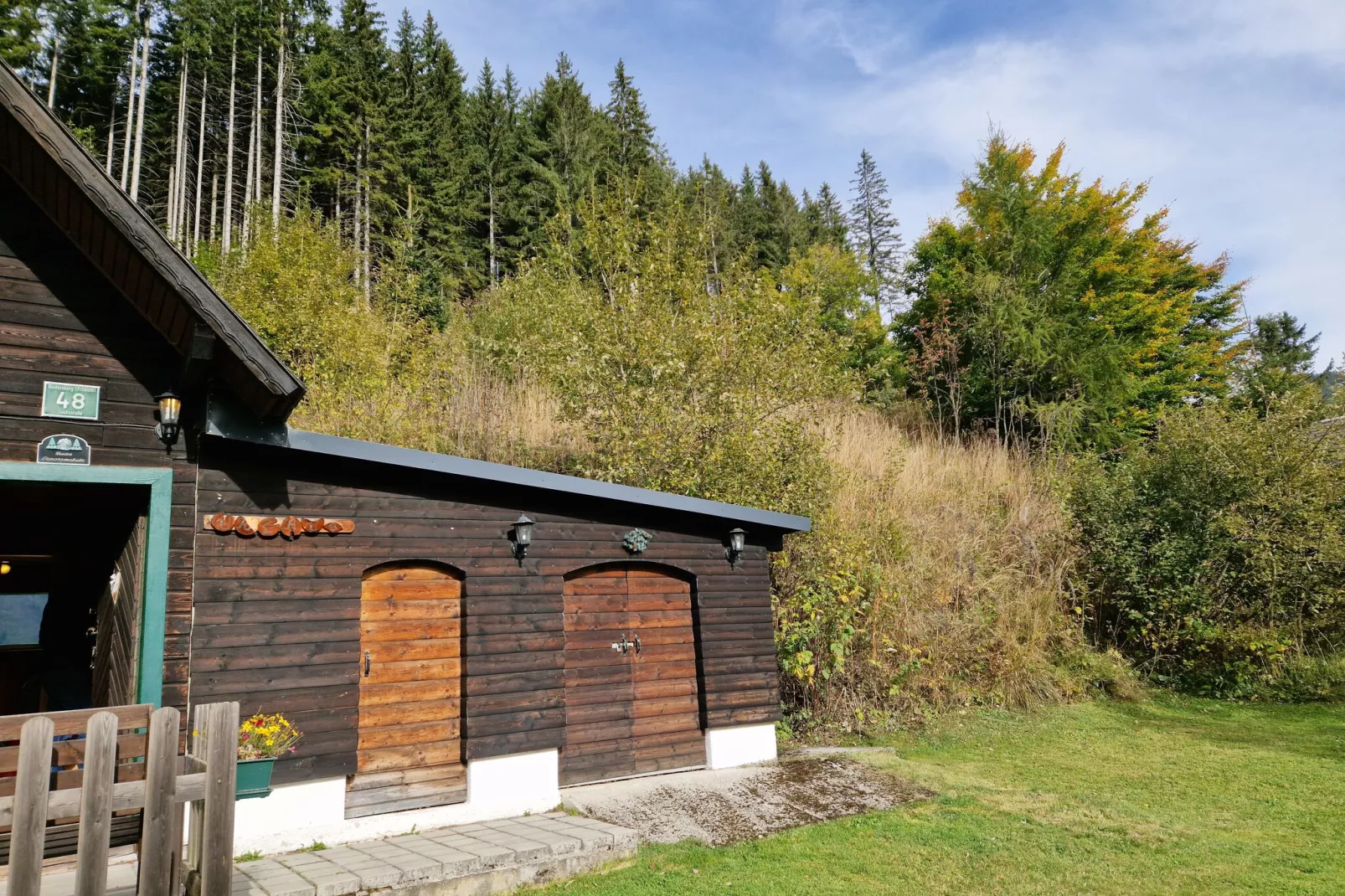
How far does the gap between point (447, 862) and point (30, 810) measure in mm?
2951

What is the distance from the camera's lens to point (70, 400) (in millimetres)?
5285

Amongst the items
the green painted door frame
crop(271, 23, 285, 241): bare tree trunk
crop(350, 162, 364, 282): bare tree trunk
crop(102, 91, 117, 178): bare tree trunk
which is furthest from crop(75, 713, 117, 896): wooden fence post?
crop(102, 91, 117, 178): bare tree trunk

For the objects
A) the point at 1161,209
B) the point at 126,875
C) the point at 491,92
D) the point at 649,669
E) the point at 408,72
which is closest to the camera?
the point at 126,875

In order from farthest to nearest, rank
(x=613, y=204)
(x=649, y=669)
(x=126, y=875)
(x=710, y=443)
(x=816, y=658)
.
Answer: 1. (x=613, y=204)
2. (x=710, y=443)
3. (x=816, y=658)
4. (x=649, y=669)
5. (x=126, y=875)

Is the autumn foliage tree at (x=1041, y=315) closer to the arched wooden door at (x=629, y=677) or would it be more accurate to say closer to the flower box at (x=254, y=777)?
the arched wooden door at (x=629, y=677)

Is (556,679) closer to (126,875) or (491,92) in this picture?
(126,875)

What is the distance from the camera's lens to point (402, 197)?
25.6 metres

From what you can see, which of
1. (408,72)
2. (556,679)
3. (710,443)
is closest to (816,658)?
(710,443)

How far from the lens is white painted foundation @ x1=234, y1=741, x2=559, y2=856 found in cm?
573

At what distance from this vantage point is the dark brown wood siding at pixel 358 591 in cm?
594

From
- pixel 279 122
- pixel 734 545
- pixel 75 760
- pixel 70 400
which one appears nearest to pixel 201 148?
pixel 279 122

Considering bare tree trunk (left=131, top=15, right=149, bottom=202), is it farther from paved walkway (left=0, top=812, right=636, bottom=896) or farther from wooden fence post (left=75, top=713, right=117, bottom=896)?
wooden fence post (left=75, top=713, right=117, bottom=896)

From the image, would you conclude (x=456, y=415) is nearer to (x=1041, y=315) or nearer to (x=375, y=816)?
(x=375, y=816)

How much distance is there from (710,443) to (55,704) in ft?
25.6
